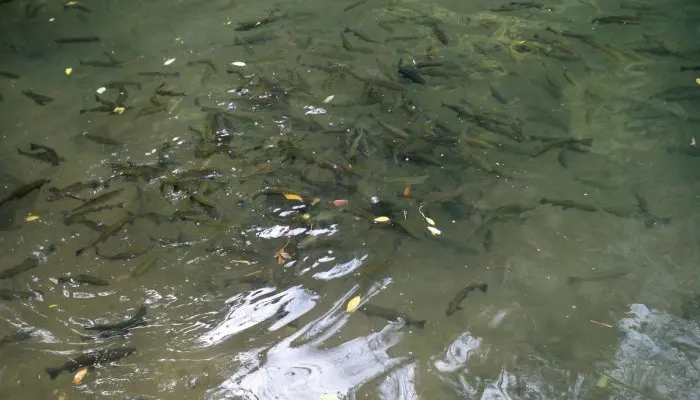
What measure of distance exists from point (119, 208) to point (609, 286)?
11.2 ft

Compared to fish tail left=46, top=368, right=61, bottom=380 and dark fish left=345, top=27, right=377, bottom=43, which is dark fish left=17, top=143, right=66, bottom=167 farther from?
dark fish left=345, top=27, right=377, bottom=43

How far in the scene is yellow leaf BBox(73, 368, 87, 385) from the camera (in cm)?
315

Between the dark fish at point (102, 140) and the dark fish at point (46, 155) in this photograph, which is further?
the dark fish at point (102, 140)

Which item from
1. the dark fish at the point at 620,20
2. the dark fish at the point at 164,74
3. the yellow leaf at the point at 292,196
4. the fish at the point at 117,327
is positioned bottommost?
the fish at the point at 117,327

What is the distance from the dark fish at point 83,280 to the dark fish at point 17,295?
5.9 inches

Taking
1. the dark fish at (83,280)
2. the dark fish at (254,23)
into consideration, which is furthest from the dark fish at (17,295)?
the dark fish at (254,23)

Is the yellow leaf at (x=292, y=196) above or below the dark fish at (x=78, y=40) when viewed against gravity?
below

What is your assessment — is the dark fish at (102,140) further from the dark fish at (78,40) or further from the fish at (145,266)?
the dark fish at (78,40)

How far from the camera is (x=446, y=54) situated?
547 cm

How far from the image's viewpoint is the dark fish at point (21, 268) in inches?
147

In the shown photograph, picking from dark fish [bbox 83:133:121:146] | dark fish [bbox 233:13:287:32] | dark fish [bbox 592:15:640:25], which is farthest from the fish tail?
dark fish [bbox 592:15:640:25]

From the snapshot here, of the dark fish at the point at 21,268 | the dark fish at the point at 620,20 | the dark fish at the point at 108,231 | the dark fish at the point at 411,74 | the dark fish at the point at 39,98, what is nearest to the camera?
the dark fish at the point at 21,268

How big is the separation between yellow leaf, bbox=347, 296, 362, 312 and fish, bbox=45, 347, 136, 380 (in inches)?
50.7

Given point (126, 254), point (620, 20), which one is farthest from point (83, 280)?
point (620, 20)
